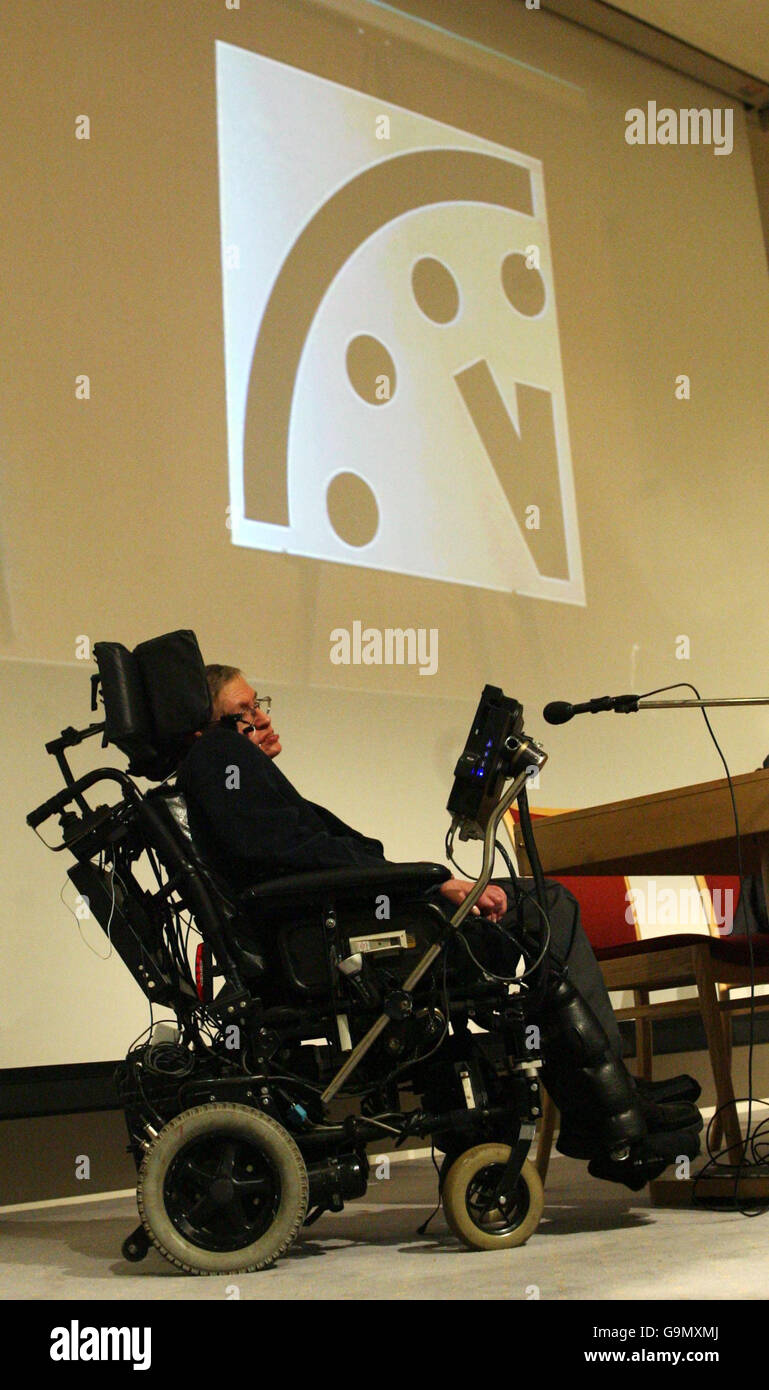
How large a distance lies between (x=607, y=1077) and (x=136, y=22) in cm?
319

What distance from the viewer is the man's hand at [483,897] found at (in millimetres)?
2004

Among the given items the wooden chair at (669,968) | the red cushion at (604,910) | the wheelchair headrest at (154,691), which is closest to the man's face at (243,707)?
the wheelchair headrest at (154,691)

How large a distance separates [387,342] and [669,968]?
2191 millimetres

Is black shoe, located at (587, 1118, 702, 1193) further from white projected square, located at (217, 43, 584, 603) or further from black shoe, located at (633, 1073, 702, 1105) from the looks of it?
white projected square, located at (217, 43, 584, 603)

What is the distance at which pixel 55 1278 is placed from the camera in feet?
6.45

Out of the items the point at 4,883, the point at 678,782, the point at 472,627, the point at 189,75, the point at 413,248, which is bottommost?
the point at 4,883

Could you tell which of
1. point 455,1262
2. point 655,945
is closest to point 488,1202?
point 455,1262

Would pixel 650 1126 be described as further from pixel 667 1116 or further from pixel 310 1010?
pixel 310 1010

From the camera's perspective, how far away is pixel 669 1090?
216cm

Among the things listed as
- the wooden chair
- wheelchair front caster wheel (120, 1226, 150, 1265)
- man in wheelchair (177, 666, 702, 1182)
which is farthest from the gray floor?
the wooden chair

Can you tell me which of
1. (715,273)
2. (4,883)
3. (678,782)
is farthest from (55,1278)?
(715,273)

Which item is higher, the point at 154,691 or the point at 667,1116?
the point at 154,691

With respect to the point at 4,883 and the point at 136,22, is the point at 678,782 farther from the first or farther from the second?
the point at 136,22

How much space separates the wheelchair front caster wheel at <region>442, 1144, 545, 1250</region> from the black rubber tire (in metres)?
0.23
